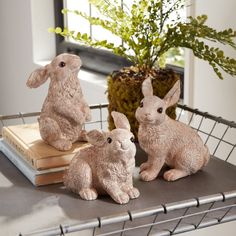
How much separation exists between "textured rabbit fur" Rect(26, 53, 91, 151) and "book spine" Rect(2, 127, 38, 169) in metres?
0.04

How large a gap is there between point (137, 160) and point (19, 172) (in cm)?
22

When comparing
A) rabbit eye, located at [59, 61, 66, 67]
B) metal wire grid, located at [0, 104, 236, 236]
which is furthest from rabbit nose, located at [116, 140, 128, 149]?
rabbit eye, located at [59, 61, 66, 67]

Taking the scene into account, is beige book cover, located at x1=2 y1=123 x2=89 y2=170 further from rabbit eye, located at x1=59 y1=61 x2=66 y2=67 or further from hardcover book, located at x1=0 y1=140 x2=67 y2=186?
rabbit eye, located at x1=59 y1=61 x2=66 y2=67

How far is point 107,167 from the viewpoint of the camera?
802 millimetres

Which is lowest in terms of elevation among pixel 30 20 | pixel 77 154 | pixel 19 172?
pixel 30 20

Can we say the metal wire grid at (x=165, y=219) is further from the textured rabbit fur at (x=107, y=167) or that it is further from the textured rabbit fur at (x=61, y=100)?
the textured rabbit fur at (x=61, y=100)

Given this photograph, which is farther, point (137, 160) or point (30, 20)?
point (30, 20)

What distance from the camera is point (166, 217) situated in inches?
30.6

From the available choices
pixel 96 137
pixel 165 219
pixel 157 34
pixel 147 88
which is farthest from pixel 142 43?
pixel 165 219

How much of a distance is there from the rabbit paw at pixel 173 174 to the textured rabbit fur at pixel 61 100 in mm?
175

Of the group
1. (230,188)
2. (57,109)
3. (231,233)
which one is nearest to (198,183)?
(230,188)

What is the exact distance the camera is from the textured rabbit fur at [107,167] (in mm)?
786

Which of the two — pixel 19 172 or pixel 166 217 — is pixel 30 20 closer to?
pixel 19 172

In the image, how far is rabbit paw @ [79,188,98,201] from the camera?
81 centimetres
